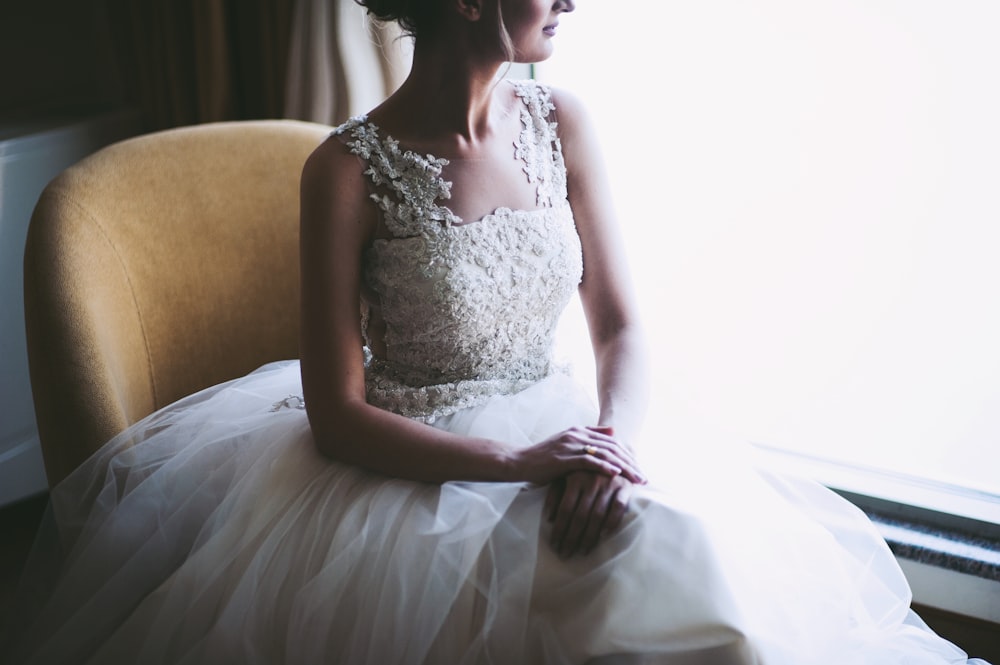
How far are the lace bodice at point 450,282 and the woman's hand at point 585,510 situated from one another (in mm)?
270

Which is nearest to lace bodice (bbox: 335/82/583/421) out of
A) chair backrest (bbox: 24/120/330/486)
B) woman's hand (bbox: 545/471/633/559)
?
woman's hand (bbox: 545/471/633/559)

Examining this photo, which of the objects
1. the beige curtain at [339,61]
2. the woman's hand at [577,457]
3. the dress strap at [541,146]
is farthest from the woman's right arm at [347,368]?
the beige curtain at [339,61]

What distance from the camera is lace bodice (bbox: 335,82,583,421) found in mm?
1223

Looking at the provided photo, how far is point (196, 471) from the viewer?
4.00 feet

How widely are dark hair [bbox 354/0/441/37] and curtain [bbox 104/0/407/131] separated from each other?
437 millimetres

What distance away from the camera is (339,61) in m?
1.79

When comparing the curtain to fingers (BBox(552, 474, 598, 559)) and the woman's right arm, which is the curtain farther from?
fingers (BBox(552, 474, 598, 559))

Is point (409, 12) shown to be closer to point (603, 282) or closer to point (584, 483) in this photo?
point (603, 282)

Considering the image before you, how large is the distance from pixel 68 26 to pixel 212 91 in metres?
0.79

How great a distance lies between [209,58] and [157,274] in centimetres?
72

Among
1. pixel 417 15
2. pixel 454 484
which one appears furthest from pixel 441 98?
pixel 454 484

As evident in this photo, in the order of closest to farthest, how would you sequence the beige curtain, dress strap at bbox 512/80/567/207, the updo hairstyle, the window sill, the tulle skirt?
the tulle skirt < the updo hairstyle < dress strap at bbox 512/80/567/207 < the window sill < the beige curtain

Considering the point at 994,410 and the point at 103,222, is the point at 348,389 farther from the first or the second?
the point at 994,410

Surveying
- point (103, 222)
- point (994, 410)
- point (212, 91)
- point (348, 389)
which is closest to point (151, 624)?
point (348, 389)
